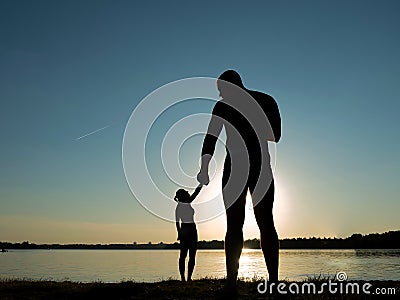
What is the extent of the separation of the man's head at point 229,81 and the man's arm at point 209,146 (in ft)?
1.00

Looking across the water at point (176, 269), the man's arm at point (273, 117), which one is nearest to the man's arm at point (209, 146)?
the man's arm at point (273, 117)

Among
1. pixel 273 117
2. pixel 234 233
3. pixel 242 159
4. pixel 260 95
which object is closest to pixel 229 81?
pixel 260 95

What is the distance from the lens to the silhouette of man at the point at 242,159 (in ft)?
23.2

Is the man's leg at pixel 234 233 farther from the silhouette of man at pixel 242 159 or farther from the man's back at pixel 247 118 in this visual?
the man's back at pixel 247 118

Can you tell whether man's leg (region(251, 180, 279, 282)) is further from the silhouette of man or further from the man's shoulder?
the man's shoulder

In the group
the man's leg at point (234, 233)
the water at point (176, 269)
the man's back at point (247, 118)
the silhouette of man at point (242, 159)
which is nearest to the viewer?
the man's leg at point (234, 233)

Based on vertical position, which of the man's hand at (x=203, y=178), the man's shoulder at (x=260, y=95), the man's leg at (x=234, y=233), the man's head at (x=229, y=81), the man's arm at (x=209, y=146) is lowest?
the man's leg at (x=234, y=233)

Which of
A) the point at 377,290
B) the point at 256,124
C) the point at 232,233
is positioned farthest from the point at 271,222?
the point at 377,290

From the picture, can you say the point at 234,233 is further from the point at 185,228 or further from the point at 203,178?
the point at 185,228

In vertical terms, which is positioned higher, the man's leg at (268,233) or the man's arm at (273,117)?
the man's arm at (273,117)

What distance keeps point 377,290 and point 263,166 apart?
330 cm

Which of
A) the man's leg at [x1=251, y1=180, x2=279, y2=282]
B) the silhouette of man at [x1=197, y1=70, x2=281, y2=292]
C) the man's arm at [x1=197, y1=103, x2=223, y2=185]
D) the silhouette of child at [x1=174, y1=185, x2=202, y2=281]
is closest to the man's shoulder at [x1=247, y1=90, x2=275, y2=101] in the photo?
the silhouette of man at [x1=197, y1=70, x2=281, y2=292]

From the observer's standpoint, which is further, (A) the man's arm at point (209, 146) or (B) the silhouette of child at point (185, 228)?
(B) the silhouette of child at point (185, 228)

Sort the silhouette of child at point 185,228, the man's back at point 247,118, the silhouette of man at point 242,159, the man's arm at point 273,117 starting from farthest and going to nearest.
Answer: the silhouette of child at point 185,228, the man's arm at point 273,117, the man's back at point 247,118, the silhouette of man at point 242,159
